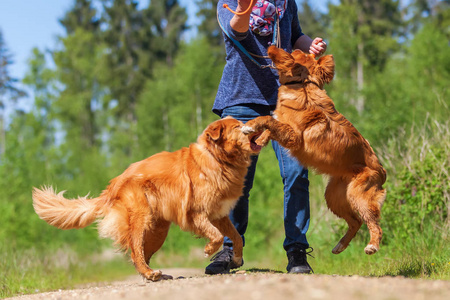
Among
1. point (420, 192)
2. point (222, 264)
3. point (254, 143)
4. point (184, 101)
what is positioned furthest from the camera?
point (184, 101)

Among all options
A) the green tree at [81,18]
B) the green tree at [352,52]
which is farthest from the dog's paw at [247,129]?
the green tree at [81,18]

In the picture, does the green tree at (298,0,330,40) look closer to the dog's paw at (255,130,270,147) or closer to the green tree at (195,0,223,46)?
the green tree at (195,0,223,46)

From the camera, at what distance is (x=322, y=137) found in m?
4.98

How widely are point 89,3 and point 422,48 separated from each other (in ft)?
98.4

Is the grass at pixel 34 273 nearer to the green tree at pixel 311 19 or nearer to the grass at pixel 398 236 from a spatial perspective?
the grass at pixel 398 236

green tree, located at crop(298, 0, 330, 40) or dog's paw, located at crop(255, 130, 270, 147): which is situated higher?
green tree, located at crop(298, 0, 330, 40)

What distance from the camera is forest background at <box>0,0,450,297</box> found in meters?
7.57

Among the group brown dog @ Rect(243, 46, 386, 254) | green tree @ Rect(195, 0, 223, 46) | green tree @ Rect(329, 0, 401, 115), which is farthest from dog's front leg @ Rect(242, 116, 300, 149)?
green tree @ Rect(195, 0, 223, 46)

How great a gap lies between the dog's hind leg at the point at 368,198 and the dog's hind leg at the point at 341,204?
0.12 meters

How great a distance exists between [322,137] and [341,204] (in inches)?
Result: 30.7

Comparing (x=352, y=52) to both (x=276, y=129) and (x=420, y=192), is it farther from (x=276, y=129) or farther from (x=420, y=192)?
(x=276, y=129)

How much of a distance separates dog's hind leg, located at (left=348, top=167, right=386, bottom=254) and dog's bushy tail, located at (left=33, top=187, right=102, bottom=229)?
279cm

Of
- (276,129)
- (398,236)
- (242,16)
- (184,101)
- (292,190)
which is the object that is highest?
(184,101)

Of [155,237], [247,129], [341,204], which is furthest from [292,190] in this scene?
[155,237]
